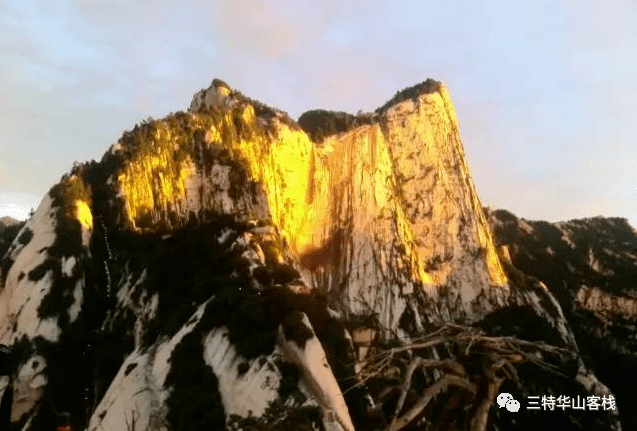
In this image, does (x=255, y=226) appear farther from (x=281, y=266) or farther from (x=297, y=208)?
(x=297, y=208)

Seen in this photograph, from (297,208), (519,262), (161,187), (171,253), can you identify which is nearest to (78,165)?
(161,187)

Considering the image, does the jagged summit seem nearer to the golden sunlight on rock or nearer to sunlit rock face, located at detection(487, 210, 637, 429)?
sunlit rock face, located at detection(487, 210, 637, 429)

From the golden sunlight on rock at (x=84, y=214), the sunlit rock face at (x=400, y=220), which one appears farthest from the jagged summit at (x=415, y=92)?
the golden sunlight on rock at (x=84, y=214)

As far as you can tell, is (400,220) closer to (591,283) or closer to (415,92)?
(415,92)

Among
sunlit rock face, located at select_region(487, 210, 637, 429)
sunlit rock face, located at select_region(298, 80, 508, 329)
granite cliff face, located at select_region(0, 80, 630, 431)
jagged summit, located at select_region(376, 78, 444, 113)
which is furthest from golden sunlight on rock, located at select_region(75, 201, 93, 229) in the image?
sunlit rock face, located at select_region(487, 210, 637, 429)

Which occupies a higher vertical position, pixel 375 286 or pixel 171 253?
pixel 171 253
